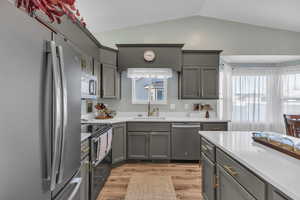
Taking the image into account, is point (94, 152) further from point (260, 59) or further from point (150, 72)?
point (260, 59)

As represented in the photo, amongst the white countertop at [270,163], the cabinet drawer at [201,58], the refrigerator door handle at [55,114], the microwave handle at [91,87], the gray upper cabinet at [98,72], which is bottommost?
the white countertop at [270,163]

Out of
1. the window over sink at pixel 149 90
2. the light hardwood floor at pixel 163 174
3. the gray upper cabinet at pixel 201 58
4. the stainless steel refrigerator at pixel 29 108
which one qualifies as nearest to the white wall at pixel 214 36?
the gray upper cabinet at pixel 201 58

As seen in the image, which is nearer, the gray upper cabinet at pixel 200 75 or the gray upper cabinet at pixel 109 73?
the gray upper cabinet at pixel 109 73

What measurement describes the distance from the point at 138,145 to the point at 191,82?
1782 mm

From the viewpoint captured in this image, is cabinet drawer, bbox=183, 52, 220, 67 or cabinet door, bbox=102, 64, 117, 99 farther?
cabinet drawer, bbox=183, 52, 220, 67

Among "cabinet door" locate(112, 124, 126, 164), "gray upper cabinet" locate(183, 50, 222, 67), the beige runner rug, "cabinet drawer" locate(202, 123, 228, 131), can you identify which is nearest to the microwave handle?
"cabinet door" locate(112, 124, 126, 164)

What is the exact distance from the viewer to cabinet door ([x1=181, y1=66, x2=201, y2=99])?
4.12 m

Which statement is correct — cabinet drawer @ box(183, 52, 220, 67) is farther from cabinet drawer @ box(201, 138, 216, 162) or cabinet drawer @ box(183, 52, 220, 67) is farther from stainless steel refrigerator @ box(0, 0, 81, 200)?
stainless steel refrigerator @ box(0, 0, 81, 200)

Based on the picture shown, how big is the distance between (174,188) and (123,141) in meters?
1.39

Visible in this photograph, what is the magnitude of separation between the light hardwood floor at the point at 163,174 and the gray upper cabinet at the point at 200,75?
153 cm

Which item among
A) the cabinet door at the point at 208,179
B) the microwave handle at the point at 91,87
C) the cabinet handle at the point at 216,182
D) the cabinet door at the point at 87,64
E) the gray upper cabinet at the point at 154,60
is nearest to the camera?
the cabinet handle at the point at 216,182

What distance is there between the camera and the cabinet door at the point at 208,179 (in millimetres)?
1853

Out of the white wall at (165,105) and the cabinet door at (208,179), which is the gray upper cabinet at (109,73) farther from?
the cabinet door at (208,179)

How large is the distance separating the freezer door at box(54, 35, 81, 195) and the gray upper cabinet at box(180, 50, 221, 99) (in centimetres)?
308
